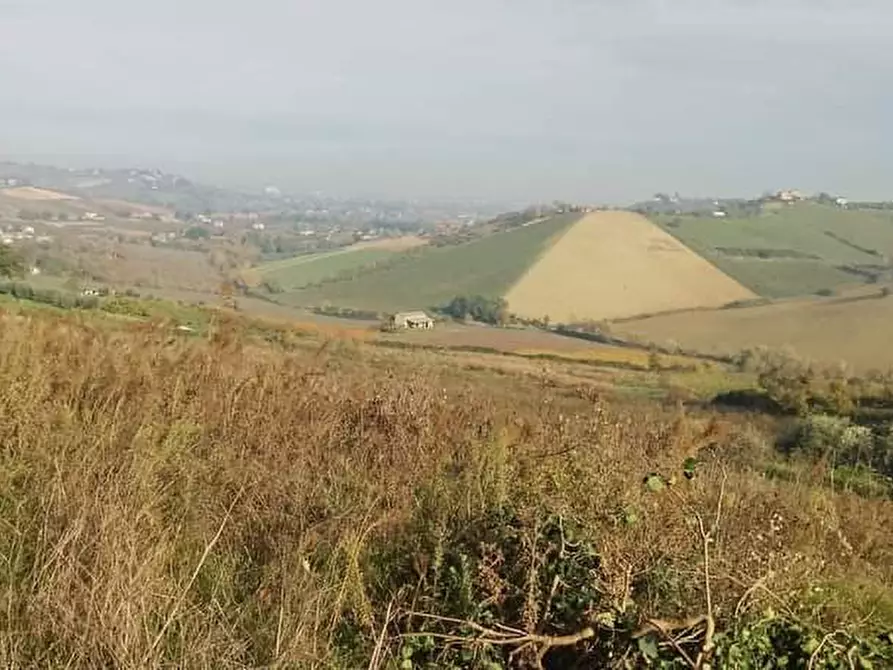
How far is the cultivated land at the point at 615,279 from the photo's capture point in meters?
57.2

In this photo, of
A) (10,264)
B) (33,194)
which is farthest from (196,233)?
(10,264)

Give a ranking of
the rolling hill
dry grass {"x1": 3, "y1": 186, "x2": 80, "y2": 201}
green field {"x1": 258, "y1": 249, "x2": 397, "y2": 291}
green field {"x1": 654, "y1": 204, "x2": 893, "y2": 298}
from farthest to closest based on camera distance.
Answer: dry grass {"x1": 3, "y1": 186, "x2": 80, "y2": 201}
green field {"x1": 258, "y1": 249, "x2": 397, "y2": 291}
green field {"x1": 654, "y1": 204, "x2": 893, "y2": 298}
the rolling hill

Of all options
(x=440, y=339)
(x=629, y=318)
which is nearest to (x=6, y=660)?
(x=440, y=339)

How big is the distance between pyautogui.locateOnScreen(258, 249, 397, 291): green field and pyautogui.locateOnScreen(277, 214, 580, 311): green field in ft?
6.74

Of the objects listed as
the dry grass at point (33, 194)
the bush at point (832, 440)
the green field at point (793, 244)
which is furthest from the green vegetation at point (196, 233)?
the bush at point (832, 440)

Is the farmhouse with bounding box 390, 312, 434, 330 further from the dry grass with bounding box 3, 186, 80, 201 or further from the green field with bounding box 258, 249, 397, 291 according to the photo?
the dry grass with bounding box 3, 186, 80, 201

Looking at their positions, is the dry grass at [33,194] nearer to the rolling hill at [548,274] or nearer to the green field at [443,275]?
the rolling hill at [548,274]

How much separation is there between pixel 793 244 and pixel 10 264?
7365 centimetres

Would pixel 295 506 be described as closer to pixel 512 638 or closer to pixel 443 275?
pixel 512 638

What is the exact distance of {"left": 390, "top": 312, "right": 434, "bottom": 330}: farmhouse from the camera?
145 feet

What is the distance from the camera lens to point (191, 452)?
186 inches

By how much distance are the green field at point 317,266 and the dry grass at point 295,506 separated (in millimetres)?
59422

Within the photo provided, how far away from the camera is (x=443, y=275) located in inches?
2697

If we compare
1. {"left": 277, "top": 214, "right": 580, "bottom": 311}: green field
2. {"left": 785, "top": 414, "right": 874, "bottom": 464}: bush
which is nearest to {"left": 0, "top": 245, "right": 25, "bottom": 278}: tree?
{"left": 785, "top": 414, "right": 874, "bottom": 464}: bush
